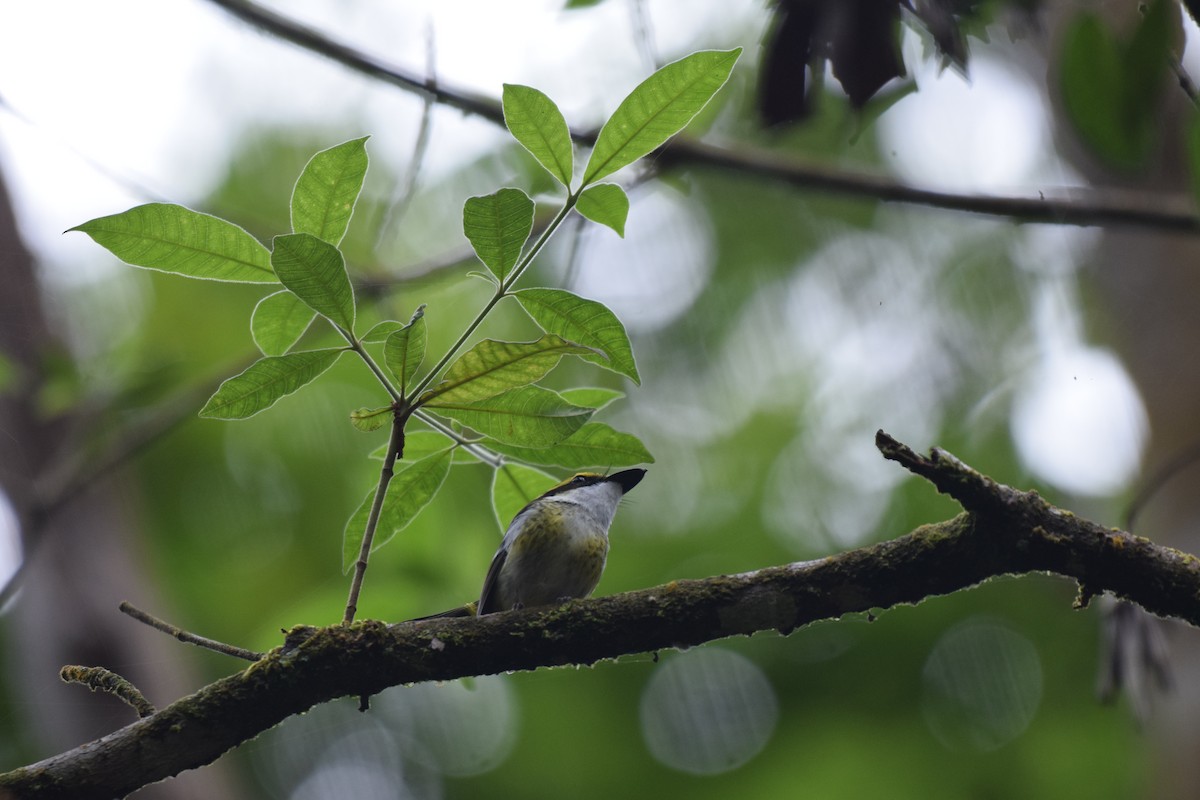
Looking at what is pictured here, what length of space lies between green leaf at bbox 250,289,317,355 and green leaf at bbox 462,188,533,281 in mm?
399

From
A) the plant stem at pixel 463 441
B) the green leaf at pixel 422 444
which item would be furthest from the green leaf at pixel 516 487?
the green leaf at pixel 422 444

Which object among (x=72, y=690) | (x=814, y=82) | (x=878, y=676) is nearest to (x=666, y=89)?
(x=814, y=82)

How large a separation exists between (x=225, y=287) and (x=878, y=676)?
536cm

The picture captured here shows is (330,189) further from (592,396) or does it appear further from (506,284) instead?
(592,396)

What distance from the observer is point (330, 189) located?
1.54 m

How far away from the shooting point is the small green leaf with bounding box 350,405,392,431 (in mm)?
1563

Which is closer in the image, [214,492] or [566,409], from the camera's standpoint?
[566,409]

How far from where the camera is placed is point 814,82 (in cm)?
220

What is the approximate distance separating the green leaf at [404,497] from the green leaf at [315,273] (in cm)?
36

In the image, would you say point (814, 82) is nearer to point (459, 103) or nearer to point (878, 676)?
point (459, 103)

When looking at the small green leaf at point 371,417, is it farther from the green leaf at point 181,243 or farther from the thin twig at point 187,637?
the thin twig at point 187,637

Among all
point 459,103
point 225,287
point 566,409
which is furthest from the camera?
point 225,287

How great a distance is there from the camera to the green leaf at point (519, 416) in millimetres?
1544

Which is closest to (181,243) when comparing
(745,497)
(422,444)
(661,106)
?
(422,444)
